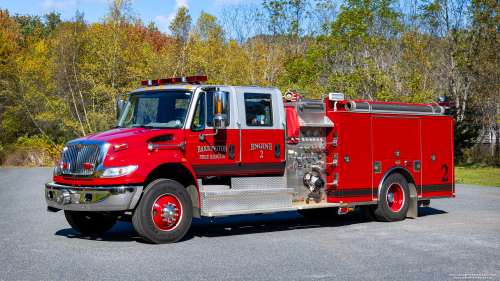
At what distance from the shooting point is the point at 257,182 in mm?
9398

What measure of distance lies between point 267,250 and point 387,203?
168 inches

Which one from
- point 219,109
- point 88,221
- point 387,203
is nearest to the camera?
point 219,109

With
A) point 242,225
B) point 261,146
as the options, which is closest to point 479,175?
point 242,225

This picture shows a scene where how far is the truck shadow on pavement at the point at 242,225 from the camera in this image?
9203mm

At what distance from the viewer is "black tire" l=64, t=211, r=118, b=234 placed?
30.0 ft

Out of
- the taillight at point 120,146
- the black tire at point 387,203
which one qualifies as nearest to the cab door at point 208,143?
the taillight at point 120,146

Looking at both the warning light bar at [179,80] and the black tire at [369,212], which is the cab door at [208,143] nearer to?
the warning light bar at [179,80]

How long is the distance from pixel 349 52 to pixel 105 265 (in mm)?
25043

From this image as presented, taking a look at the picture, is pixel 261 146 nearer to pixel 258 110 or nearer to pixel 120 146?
pixel 258 110

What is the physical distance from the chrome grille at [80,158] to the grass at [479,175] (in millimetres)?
17694

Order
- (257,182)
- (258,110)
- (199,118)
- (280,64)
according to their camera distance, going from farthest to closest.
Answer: (280,64)
(258,110)
(257,182)
(199,118)

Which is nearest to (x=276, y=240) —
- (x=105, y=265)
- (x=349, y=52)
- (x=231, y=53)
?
(x=105, y=265)

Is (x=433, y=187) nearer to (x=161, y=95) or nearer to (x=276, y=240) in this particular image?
(x=276, y=240)

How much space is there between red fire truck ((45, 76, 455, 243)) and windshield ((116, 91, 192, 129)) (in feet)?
0.07
